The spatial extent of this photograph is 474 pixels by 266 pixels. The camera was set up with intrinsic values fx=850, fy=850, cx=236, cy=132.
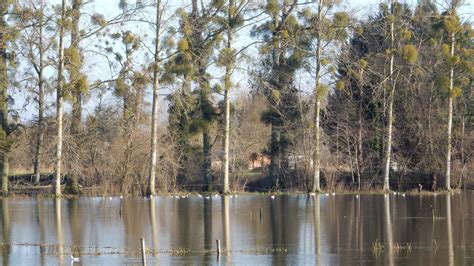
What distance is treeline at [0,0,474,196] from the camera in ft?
126

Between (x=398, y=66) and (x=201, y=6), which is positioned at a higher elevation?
(x=201, y=6)

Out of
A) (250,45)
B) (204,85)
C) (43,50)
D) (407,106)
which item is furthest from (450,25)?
(43,50)

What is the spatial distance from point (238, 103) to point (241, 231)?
18.4 m

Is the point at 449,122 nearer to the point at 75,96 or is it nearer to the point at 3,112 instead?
the point at 75,96

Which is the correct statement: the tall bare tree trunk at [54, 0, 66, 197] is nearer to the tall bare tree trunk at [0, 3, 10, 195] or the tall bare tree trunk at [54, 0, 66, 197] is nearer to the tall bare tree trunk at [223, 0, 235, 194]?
the tall bare tree trunk at [0, 3, 10, 195]

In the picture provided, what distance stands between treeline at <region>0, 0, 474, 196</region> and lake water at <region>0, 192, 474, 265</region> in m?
3.90

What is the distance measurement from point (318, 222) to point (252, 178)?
1819cm

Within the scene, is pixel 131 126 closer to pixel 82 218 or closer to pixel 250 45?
pixel 250 45

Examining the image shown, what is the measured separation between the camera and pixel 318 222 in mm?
27125

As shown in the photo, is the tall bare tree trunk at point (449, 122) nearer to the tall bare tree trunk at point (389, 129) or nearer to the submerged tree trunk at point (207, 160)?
the tall bare tree trunk at point (389, 129)

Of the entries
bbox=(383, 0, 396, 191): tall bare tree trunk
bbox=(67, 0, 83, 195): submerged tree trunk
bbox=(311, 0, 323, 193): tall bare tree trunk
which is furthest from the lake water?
bbox=(383, 0, 396, 191): tall bare tree trunk

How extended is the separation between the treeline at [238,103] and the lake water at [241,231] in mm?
3898

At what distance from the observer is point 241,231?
25141 mm

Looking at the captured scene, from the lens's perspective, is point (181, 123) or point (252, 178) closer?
point (181, 123)
